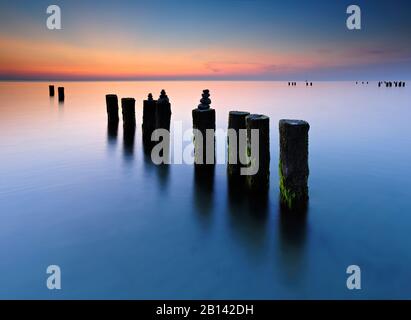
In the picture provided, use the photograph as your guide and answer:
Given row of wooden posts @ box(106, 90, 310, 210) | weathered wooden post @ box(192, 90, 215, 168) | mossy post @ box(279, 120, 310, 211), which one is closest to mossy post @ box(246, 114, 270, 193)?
row of wooden posts @ box(106, 90, 310, 210)

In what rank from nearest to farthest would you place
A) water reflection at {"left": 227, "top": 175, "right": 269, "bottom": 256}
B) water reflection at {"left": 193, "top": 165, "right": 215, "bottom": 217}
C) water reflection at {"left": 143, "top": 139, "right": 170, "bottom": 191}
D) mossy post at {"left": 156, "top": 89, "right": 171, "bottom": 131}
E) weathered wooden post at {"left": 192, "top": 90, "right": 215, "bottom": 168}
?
water reflection at {"left": 227, "top": 175, "right": 269, "bottom": 256} → water reflection at {"left": 193, "top": 165, "right": 215, "bottom": 217} → weathered wooden post at {"left": 192, "top": 90, "right": 215, "bottom": 168} → water reflection at {"left": 143, "top": 139, "right": 170, "bottom": 191} → mossy post at {"left": 156, "top": 89, "right": 171, "bottom": 131}

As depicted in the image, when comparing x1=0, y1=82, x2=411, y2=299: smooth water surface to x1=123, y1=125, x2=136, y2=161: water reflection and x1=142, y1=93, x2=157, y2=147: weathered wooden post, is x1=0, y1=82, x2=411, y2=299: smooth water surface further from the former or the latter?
x1=142, y1=93, x2=157, y2=147: weathered wooden post

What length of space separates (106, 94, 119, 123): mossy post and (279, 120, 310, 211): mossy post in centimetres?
1339

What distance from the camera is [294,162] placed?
5895mm

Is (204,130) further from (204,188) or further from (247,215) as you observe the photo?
(247,215)

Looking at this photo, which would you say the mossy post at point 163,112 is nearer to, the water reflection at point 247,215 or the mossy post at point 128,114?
the mossy post at point 128,114

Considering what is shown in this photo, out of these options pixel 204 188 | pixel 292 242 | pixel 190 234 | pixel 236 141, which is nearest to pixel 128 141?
pixel 204 188

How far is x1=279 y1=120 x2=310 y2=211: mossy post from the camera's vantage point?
19.0 ft

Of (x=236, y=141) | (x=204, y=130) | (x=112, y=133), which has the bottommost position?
(x=236, y=141)

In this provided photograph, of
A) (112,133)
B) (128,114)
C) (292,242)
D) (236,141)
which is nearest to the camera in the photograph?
(292,242)

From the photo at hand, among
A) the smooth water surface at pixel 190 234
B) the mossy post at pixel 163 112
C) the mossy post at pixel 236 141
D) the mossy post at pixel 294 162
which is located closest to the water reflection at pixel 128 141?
the smooth water surface at pixel 190 234

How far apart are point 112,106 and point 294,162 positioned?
1453 cm

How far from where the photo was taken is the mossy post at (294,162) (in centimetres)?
580

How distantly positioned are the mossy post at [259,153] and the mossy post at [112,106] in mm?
12267
